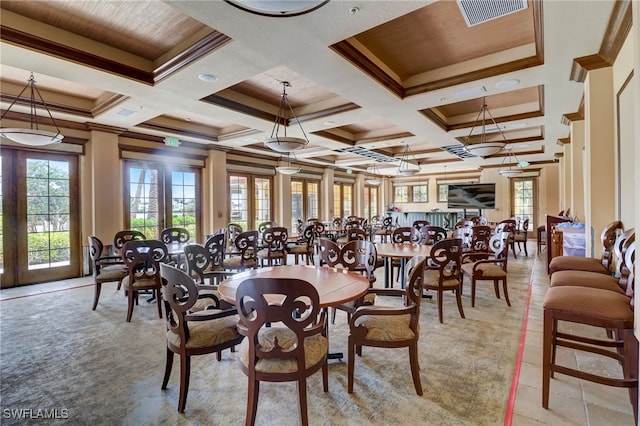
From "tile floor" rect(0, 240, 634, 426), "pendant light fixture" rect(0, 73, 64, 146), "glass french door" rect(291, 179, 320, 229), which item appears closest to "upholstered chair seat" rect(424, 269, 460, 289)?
"tile floor" rect(0, 240, 634, 426)

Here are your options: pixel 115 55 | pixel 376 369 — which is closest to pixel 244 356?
pixel 376 369

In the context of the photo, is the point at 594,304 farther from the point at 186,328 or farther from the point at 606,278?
the point at 186,328

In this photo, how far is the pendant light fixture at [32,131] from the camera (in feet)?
11.8

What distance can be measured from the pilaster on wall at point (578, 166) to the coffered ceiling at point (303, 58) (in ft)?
1.09

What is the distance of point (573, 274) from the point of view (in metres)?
2.51

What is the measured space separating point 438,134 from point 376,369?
5.22m

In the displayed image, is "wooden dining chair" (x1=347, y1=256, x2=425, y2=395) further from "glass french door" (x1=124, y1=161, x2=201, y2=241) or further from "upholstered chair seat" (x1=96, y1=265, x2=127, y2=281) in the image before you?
"glass french door" (x1=124, y1=161, x2=201, y2=241)

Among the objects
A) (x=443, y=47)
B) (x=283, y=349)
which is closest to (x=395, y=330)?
(x=283, y=349)

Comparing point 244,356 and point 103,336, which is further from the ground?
point 244,356

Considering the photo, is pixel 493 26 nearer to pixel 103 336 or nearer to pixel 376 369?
pixel 376 369

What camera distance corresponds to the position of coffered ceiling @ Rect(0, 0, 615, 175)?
2.53 meters

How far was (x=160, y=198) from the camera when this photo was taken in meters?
6.69

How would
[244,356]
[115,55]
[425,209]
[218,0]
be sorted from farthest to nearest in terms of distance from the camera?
1. [425,209]
2. [115,55]
3. [218,0]
4. [244,356]

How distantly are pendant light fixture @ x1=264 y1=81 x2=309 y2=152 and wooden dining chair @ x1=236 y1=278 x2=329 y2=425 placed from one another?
2.57m
